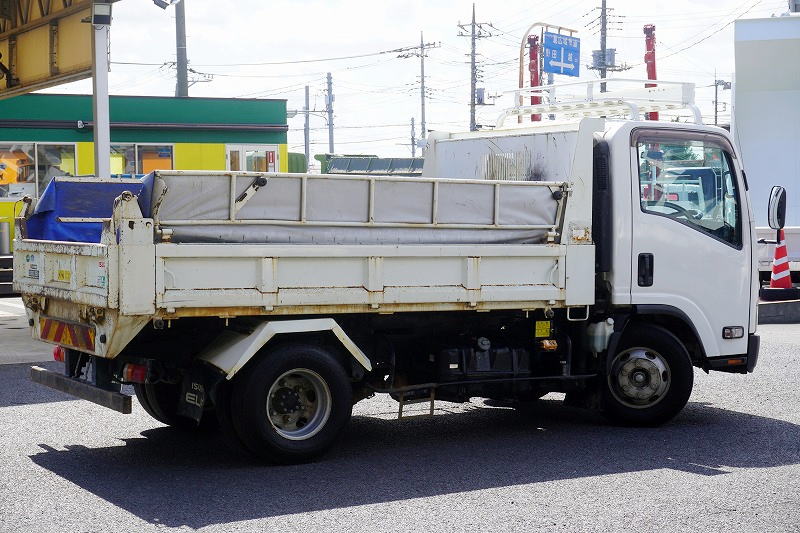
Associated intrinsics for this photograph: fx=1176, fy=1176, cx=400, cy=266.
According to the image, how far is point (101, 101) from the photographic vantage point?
17.3 metres

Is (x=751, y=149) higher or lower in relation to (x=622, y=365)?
higher

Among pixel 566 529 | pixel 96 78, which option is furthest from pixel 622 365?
pixel 96 78

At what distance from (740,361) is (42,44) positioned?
14840 mm

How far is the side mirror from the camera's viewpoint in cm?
980

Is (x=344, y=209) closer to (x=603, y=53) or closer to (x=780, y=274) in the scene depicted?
(x=780, y=274)

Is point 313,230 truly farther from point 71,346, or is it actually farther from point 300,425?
point 71,346

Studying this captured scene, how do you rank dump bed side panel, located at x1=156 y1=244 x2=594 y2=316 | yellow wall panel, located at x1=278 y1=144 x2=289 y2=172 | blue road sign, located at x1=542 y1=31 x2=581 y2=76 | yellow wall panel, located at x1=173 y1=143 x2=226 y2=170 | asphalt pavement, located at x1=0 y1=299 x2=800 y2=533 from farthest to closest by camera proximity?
blue road sign, located at x1=542 y1=31 x2=581 y2=76 < yellow wall panel, located at x1=278 y1=144 x2=289 y2=172 < yellow wall panel, located at x1=173 y1=143 x2=226 y2=170 < dump bed side panel, located at x1=156 y1=244 x2=594 y2=316 < asphalt pavement, located at x1=0 y1=299 x2=800 y2=533

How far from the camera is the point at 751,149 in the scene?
3262cm

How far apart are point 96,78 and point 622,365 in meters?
10.8

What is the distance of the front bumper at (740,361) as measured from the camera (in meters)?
9.88

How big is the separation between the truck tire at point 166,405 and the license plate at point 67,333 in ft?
2.58

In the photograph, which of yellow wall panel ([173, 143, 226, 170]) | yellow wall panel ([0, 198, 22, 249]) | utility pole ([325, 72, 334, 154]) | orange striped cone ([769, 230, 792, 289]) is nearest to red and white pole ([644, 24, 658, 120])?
yellow wall panel ([173, 143, 226, 170])

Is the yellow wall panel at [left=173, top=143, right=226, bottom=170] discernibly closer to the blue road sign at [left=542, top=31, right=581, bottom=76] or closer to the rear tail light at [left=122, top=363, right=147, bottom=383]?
the rear tail light at [left=122, top=363, right=147, bottom=383]

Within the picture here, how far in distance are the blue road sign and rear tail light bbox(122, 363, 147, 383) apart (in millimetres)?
38412
